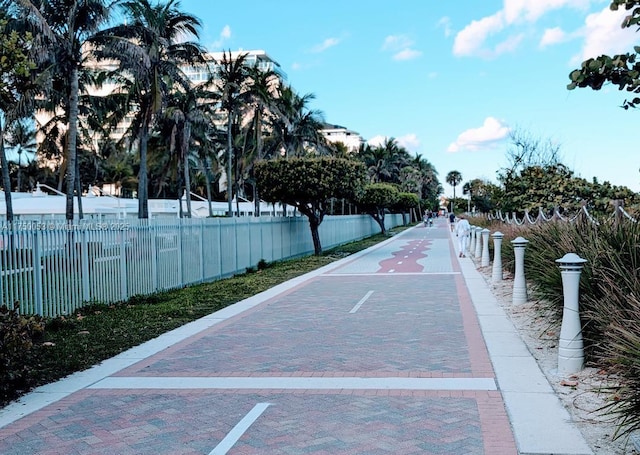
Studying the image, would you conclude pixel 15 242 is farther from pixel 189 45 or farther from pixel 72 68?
pixel 189 45

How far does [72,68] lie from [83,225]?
12.1 metres

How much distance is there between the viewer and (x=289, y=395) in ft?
21.7

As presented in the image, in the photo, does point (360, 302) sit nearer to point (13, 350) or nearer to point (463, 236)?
point (13, 350)

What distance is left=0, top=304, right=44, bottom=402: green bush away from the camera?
20.9ft

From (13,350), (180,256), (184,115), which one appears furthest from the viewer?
(184,115)

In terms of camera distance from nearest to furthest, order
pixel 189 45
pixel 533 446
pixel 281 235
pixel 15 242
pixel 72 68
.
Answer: pixel 533 446 → pixel 15 242 → pixel 72 68 → pixel 281 235 → pixel 189 45

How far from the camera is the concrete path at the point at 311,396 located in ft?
17.3

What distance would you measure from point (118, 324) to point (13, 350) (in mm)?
4715

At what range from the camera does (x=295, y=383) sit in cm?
705

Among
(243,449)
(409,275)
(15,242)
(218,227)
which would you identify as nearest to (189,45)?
(218,227)

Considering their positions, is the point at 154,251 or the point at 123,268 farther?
the point at 154,251

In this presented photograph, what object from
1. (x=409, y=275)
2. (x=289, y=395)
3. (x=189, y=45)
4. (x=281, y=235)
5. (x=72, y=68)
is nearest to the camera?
(x=289, y=395)

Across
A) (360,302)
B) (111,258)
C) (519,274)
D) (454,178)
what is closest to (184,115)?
(111,258)

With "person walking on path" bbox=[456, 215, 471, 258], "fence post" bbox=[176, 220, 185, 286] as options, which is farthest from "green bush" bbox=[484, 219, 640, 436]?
"person walking on path" bbox=[456, 215, 471, 258]
